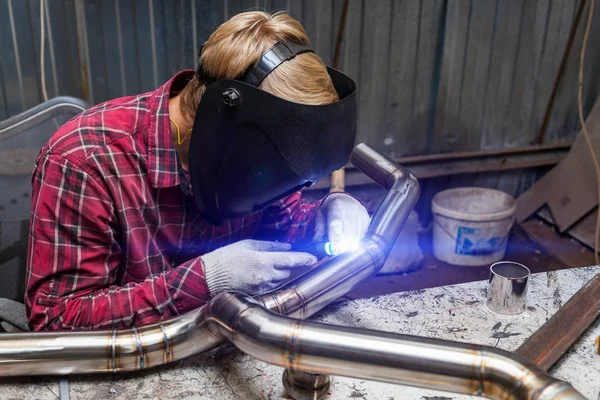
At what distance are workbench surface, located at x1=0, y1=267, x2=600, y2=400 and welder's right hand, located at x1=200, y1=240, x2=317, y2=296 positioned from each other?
0.49ft

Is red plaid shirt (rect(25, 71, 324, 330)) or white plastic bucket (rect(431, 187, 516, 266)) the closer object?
red plaid shirt (rect(25, 71, 324, 330))

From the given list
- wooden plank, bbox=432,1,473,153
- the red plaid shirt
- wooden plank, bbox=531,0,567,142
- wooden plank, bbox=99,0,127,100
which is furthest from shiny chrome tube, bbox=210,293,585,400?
wooden plank, bbox=531,0,567,142

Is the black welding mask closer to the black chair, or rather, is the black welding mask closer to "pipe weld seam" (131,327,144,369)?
"pipe weld seam" (131,327,144,369)

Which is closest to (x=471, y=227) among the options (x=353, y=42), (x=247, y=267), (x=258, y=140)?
(x=353, y=42)

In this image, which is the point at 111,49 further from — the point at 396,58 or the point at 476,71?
the point at 476,71

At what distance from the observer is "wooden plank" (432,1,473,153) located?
135 inches

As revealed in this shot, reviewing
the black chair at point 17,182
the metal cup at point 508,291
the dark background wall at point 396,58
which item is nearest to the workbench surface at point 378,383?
the metal cup at point 508,291

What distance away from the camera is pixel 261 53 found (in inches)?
51.5

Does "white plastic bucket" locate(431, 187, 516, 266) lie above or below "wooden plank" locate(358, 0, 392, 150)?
below

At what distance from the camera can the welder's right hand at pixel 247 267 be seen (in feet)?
4.65

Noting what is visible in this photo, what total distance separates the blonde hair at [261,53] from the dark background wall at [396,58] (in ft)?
5.79

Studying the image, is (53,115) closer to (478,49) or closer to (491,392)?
(491,392)

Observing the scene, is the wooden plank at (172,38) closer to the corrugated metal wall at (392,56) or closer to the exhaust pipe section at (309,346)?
the corrugated metal wall at (392,56)

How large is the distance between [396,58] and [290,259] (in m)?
2.28
